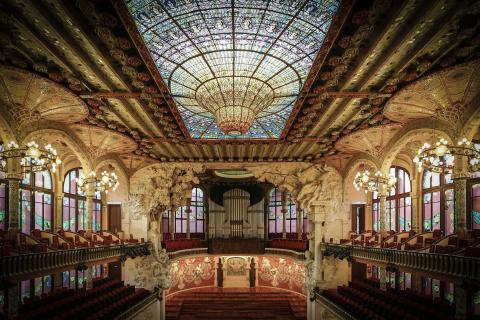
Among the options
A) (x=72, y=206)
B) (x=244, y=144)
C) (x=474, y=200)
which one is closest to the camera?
(x=474, y=200)

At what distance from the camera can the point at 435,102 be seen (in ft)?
40.1

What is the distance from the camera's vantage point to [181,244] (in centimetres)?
2800

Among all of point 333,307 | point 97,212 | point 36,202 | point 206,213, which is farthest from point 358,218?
point 36,202

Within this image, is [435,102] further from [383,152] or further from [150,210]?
[150,210]

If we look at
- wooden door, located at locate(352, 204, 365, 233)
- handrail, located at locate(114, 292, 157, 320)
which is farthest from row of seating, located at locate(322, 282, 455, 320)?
handrail, located at locate(114, 292, 157, 320)

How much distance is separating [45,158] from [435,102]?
11493mm

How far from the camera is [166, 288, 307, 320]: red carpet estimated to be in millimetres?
23453

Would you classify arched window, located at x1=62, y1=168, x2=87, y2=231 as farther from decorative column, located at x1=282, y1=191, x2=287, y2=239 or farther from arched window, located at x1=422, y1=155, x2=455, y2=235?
arched window, located at x1=422, y1=155, x2=455, y2=235

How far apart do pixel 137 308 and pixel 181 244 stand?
371 inches

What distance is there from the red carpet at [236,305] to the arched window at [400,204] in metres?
7.25

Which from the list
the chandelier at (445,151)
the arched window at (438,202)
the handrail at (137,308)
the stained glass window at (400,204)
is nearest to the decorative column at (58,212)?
the handrail at (137,308)

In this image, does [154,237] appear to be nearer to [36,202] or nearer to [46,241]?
[36,202]

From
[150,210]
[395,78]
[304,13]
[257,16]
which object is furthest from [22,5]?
[150,210]

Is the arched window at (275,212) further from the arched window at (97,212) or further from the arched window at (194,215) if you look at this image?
the arched window at (97,212)
